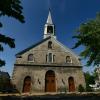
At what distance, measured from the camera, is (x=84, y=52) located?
2316 cm

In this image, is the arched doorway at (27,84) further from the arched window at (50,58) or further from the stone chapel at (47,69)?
the arched window at (50,58)

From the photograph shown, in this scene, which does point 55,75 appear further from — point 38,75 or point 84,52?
point 84,52

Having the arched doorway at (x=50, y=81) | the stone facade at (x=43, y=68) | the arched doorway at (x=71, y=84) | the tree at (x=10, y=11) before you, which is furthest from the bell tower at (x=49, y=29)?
the tree at (x=10, y=11)

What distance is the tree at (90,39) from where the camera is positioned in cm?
1853

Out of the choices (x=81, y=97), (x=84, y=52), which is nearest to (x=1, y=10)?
(x=81, y=97)

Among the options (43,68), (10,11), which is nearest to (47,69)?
(43,68)

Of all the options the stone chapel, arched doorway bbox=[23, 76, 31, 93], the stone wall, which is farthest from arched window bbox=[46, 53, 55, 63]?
arched doorway bbox=[23, 76, 31, 93]

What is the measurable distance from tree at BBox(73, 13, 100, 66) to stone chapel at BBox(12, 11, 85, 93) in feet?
33.1

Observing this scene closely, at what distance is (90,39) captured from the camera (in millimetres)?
19031

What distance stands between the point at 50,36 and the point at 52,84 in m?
9.31

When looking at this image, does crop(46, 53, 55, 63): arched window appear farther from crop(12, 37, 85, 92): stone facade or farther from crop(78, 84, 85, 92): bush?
crop(78, 84, 85, 92): bush

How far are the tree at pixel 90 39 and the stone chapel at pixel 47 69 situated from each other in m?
10.1

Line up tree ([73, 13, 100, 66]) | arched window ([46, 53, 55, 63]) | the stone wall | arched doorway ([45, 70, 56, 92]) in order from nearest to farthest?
1. tree ([73, 13, 100, 66])
2. the stone wall
3. arched doorway ([45, 70, 56, 92])
4. arched window ([46, 53, 55, 63])

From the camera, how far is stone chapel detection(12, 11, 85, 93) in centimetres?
3150
